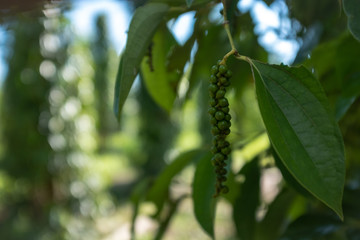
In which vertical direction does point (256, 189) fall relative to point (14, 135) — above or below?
above

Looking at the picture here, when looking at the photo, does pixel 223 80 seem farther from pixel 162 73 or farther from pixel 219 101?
pixel 162 73

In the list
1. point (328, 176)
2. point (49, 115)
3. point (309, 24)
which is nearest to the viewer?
point (328, 176)

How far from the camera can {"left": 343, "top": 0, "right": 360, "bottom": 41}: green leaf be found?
0.30 metres

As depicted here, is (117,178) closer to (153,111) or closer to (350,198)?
(153,111)

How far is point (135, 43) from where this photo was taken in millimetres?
360

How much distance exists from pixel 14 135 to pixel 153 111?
3.86 feet

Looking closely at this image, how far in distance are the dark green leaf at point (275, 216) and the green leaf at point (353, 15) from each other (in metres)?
0.27

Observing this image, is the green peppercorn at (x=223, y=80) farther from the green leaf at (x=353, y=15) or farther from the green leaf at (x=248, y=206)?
the green leaf at (x=248, y=206)

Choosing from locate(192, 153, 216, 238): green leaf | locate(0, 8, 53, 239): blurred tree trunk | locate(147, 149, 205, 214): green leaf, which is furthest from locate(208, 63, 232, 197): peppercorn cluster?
locate(0, 8, 53, 239): blurred tree trunk

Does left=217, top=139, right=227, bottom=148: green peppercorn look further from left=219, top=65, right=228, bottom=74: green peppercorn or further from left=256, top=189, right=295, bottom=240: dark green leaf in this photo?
left=256, top=189, right=295, bottom=240: dark green leaf

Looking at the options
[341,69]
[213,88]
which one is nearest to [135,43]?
[213,88]

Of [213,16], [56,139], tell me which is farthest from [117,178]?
[213,16]

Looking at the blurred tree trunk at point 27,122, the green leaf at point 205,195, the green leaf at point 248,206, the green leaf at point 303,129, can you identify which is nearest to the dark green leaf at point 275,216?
the green leaf at point 248,206

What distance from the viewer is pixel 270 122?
0.29 meters
